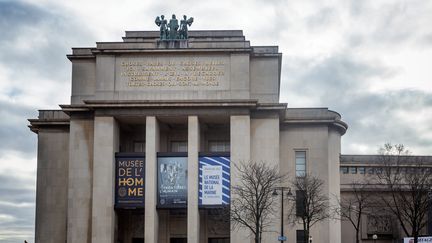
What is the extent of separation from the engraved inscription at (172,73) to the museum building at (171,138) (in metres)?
0.08

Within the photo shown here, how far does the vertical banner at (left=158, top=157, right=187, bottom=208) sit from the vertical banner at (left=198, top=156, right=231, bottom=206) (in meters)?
1.44

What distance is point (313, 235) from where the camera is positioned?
67.1 meters

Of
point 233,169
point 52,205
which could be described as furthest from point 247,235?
point 52,205

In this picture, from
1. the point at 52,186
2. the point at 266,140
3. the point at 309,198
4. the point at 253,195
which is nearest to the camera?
the point at 253,195

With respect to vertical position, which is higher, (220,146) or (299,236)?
(220,146)

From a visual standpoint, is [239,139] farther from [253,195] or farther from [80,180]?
[80,180]

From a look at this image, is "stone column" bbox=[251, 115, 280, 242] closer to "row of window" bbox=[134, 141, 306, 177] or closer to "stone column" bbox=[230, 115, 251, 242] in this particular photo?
"stone column" bbox=[230, 115, 251, 242]

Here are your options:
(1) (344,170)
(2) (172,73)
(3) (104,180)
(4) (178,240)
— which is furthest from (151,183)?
(1) (344,170)

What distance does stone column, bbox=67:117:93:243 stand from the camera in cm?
6328

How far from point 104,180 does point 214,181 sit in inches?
355

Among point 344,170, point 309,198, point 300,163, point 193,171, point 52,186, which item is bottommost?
point 309,198

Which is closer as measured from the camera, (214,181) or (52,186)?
(214,181)

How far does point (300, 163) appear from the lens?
68.1 metres

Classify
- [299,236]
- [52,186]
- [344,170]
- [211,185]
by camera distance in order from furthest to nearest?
1. [344,170]
2. [52,186]
3. [299,236]
4. [211,185]
